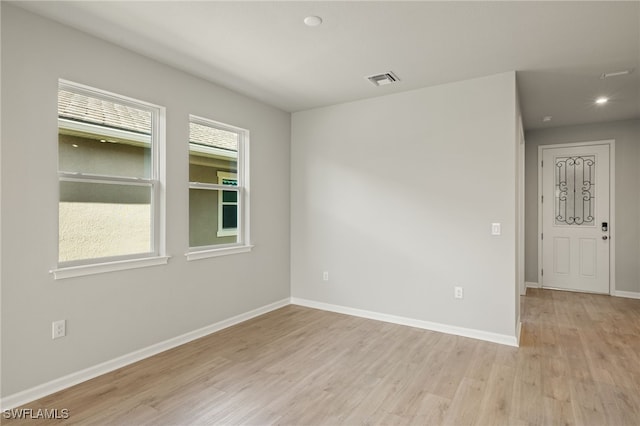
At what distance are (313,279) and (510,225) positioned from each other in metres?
2.46

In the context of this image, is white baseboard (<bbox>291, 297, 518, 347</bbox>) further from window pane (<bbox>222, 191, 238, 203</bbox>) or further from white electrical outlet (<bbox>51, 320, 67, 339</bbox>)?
white electrical outlet (<bbox>51, 320, 67, 339</bbox>)

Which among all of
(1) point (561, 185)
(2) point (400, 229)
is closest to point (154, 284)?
(2) point (400, 229)

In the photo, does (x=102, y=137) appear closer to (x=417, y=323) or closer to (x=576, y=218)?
→ (x=417, y=323)

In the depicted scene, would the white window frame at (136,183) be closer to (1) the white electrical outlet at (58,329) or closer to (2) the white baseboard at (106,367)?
(1) the white electrical outlet at (58,329)

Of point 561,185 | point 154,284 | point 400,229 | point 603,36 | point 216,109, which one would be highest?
point 603,36

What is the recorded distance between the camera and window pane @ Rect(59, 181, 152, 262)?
2609 millimetres

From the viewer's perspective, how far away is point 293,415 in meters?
2.17

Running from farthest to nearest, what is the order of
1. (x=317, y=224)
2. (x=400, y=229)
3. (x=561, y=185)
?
(x=561, y=185), (x=317, y=224), (x=400, y=229)

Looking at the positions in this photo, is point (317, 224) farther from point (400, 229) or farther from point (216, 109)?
point (216, 109)

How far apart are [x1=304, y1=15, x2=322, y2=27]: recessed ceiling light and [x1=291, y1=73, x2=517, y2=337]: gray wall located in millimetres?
1753

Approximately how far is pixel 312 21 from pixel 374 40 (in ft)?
1.84

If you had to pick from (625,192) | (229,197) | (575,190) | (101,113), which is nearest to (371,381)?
(229,197)

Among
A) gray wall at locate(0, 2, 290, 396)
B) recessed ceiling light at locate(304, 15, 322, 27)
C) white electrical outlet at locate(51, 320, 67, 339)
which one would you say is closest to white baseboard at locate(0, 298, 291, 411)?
gray wall at locate(0, 2, 290, 396)

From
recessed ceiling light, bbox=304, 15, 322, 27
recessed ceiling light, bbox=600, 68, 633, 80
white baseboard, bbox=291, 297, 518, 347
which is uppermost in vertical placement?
recessed ceiling light, bbox=304, 15, 322, 27
